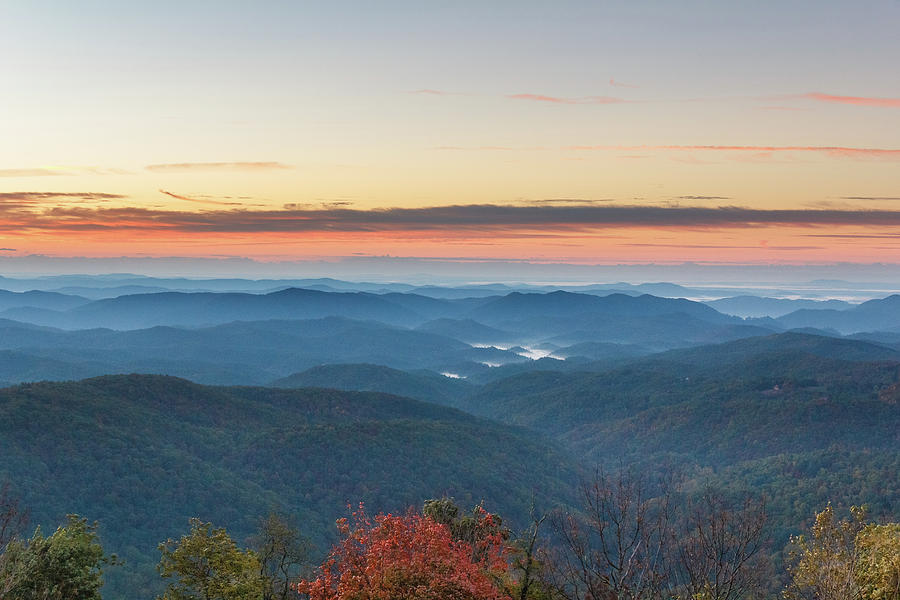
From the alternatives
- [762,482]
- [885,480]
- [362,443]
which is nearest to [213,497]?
[362,443]

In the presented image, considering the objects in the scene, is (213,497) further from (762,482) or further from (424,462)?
(762,482)

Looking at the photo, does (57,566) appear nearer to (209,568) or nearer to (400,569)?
(209,568)

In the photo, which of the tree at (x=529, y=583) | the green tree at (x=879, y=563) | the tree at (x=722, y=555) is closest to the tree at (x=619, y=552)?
the tree at (x=529, y=583)

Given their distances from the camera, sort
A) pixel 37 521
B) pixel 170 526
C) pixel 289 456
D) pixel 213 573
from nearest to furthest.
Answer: pixel 213 573 < pixel 37 521 < pixel 170 526 < pixel 289 456

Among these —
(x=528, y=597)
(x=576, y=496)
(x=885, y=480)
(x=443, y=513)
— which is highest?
(x=528, y=597)

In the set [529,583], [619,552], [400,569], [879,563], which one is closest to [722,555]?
[619,552]

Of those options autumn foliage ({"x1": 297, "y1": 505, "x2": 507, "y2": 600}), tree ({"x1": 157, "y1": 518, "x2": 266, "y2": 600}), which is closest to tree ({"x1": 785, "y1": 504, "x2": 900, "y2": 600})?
autumn foliage ({"x1": 297, "y1": 505, "x2": 507, "y2": 600})
